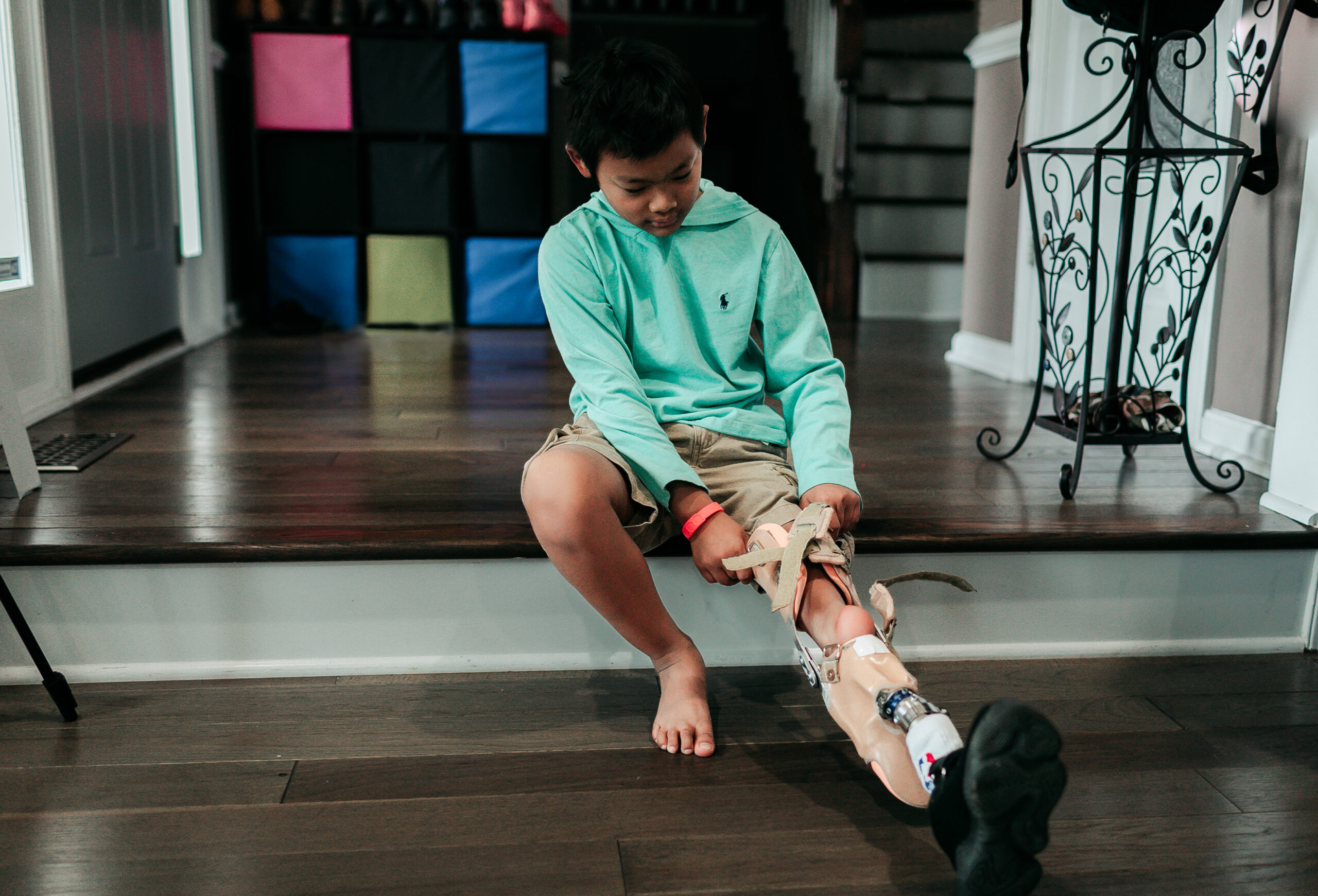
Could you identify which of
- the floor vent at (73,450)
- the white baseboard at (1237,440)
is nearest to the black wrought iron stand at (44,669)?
the floor vent at (73,450)

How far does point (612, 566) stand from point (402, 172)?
116 inches

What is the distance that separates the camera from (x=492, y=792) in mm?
996

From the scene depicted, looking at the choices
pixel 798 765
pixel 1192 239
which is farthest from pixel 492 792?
pixel 1192 239

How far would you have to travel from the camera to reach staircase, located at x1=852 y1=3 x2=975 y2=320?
4.22m

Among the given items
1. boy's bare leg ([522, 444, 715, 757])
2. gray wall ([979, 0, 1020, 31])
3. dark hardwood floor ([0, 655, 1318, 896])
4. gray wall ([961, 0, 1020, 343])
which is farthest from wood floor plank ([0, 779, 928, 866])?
gray wall ([979, 0, 1020, 31])

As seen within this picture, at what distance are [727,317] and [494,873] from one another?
63 cm

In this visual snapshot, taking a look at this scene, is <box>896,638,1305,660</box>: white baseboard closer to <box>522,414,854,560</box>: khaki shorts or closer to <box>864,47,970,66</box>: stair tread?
<box>522,414,854,560</box>: khaki shorts

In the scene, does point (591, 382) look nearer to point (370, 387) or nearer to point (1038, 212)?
point (370, 387)

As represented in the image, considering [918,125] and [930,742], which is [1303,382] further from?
[918,125]

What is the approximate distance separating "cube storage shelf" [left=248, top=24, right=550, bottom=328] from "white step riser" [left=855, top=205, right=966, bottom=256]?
1.36 metres

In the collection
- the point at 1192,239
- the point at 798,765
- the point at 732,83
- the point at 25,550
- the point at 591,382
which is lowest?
the point at 798,765

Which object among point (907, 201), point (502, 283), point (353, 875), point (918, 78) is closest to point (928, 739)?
point (353, 875)

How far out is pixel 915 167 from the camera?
4.34 meters

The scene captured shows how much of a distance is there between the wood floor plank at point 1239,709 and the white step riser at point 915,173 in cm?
338
